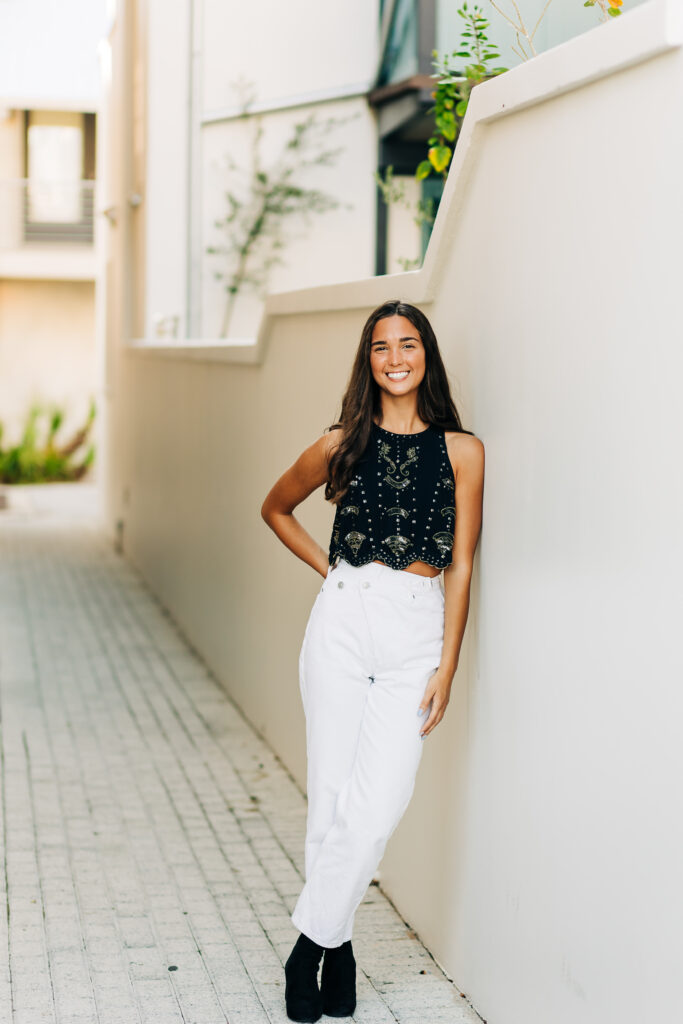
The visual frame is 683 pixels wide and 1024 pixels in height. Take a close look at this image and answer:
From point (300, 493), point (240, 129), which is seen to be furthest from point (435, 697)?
point (240, 129)

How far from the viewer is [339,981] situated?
12.7 ft

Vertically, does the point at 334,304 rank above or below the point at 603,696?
above

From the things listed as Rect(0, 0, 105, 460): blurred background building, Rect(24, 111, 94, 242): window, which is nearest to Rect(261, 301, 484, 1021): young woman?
Rect(0, 0, 105, 460): blurred background building

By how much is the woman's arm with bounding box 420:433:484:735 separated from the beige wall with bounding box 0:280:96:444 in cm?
1856

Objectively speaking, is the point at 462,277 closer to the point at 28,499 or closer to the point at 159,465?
the point at 159,465

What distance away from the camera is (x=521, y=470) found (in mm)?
3607

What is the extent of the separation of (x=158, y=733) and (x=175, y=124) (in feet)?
22.7

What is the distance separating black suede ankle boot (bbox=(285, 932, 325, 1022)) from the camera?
3809mm

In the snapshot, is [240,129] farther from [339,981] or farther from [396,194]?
[339,981]

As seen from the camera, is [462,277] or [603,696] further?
[462,277]

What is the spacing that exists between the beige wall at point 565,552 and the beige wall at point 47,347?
1759 cm

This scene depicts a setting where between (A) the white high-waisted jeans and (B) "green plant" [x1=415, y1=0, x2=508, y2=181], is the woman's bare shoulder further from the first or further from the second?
(B) "green plant" [x1=415, y1=0, x2=508, y2=181]

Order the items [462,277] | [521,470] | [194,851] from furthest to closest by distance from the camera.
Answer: [194,851] < [462,277] < [521,470]

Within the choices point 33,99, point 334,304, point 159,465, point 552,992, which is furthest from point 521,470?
point 33,99
